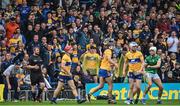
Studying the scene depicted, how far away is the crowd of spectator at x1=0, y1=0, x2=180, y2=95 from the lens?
32.5m

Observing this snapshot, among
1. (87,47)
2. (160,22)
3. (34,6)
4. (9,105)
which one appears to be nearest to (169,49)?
(160,22)

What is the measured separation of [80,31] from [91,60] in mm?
2139

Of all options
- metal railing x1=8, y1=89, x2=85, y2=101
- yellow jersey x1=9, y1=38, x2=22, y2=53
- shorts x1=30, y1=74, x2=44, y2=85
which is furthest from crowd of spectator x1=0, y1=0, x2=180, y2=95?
shorts x1=30, y1=74, x2=44, y2=85

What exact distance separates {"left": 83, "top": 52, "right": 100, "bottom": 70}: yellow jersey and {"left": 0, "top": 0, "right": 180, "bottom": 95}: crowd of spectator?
0.38 meters

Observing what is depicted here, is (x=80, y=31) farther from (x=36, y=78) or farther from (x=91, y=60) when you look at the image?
(x=36, y=78)

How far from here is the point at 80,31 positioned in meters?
33.8

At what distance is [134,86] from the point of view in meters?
27.8

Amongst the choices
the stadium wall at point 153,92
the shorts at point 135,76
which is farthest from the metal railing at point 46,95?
the shorts at point 135,76

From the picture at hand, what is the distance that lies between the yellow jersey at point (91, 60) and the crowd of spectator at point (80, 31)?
376 mm

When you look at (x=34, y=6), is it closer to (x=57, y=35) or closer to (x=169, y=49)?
(x=57, y=35)

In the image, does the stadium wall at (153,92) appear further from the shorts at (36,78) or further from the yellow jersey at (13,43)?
the yellow jersey at (13,43)

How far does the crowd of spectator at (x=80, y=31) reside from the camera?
32.5 metres

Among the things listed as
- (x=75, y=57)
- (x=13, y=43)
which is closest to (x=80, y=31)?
(x=75, y=57)

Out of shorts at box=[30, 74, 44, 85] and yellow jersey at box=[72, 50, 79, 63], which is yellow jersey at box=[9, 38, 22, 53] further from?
shorts at box=[30, 74, 44, 85]
